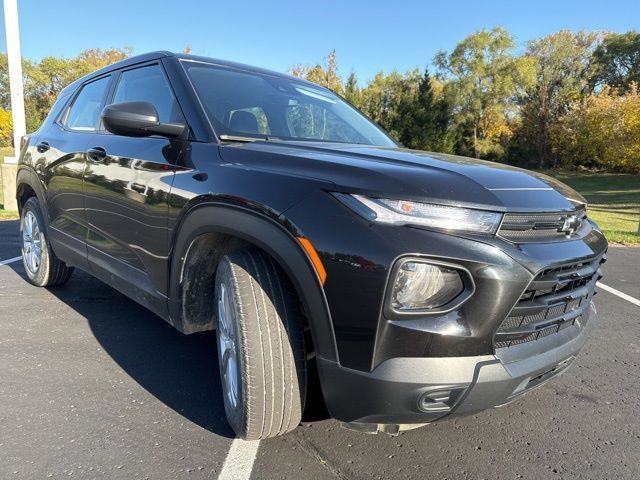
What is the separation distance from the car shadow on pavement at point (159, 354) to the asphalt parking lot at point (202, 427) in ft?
0.04

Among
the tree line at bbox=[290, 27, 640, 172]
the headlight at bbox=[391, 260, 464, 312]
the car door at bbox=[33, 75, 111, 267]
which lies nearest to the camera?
the headlight at bbox=[391, 260, 464, 312]

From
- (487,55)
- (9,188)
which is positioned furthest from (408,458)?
(487,55)

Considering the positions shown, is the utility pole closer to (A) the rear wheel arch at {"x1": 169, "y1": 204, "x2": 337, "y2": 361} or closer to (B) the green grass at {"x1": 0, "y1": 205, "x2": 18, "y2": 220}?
(B) the green grass at {"x1": 0, "y1": 205, "x2": 18, "y2": 220}

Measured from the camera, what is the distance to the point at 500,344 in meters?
1.79

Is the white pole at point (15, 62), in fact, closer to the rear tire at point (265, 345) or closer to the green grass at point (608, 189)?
the rear tire at point (265, 345)

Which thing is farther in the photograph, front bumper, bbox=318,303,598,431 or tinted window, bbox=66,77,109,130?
tinted window, bbox=66,77,109,130

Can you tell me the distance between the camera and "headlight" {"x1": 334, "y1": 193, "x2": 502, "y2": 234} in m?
1.72

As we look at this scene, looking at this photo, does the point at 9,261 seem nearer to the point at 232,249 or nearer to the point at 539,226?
the point at 232,249

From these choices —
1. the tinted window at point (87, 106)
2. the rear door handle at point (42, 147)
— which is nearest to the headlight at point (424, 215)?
the tinted window at point (87, 106)

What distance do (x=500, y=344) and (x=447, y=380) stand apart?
25cm

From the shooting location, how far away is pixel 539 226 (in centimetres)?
190

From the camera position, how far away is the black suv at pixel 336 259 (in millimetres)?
1686

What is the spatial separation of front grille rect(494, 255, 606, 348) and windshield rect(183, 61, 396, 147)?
144cm

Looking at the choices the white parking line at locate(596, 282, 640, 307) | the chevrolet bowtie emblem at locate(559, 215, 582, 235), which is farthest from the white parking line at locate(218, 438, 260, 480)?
the white parking line at locate(596, 282, 640, 307)
